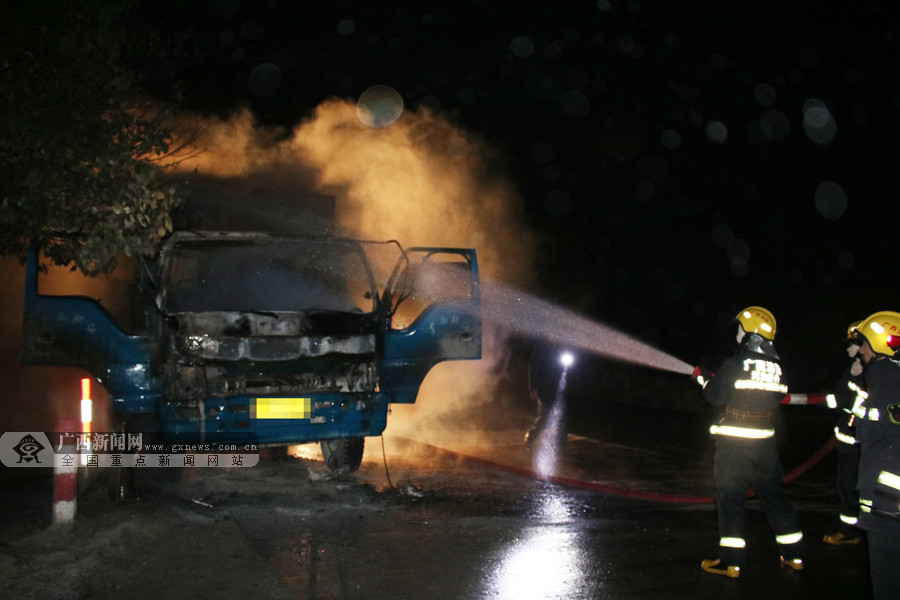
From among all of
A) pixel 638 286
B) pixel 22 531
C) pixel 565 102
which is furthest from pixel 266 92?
pixel 22 531

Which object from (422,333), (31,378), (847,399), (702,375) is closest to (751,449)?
(702,375)

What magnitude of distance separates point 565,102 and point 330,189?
9.26 meters

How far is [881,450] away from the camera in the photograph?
3.62m

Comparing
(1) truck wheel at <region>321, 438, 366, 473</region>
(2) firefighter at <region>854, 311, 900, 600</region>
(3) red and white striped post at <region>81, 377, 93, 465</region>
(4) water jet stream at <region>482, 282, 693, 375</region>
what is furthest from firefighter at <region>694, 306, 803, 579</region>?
(4) water jet stream at <region>482, 282, 693, 375</region>

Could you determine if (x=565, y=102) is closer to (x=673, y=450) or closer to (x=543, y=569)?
(x=673, y=450)

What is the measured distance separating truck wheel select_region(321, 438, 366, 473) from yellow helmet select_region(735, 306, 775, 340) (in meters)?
3.74

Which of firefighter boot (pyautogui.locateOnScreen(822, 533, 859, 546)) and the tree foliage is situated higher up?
the tree foliage

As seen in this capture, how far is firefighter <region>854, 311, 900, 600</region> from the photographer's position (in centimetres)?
351

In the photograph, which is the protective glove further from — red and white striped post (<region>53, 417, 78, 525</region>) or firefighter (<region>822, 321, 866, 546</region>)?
red and white striped post (<region>53, 417, 78, 525</region>)

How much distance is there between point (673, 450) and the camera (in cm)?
945

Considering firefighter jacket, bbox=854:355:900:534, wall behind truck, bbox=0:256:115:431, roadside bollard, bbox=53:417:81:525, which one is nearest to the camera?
firefighter jacket, bbox=854:355:900:534

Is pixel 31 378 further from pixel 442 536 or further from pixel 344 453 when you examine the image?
pixel 442 536

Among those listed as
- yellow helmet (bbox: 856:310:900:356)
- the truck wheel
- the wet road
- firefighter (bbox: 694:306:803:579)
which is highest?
yellow helmet (bbox: 856:310:900:356)

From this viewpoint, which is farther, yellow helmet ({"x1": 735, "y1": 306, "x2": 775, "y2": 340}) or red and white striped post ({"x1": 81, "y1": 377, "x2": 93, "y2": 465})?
red and white striped post ({"x1": 81, "y1": 377, "x2": 93, "y2": 465})
